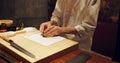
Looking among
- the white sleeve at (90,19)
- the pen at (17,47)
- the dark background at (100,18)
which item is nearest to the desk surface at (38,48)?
the pen at (17,47)

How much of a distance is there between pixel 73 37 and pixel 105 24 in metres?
0.82

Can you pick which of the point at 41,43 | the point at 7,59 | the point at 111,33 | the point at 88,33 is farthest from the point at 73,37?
the point at 111,33

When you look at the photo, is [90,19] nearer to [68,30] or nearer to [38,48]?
[68,30]

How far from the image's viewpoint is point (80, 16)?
4.72 ft

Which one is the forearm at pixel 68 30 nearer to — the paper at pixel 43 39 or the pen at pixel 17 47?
the paper at pixel 43 39

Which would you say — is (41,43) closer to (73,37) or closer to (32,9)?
(73,37)

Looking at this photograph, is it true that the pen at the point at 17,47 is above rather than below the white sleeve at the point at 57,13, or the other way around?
below

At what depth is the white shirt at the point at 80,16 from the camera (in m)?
1.35

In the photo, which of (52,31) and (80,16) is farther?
(80,16)

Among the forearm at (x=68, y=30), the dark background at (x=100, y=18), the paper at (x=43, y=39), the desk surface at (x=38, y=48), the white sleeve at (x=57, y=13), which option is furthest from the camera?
the dark background at (x=100, y=18)

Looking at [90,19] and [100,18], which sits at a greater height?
[90,19]

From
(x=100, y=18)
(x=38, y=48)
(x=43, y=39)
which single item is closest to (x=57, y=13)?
(x=43, y=39)

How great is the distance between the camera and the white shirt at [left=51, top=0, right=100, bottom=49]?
135cm

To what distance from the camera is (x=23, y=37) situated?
3.74ft
